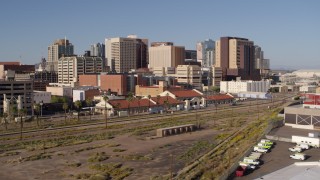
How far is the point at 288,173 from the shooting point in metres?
27.0

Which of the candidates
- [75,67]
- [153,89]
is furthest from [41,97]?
[75,67]

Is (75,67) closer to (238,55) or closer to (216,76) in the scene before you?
(216,76)

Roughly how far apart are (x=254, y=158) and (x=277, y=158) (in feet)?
8.25

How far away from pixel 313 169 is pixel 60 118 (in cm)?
5353

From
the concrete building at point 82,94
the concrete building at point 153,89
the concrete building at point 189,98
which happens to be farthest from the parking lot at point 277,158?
the concrete building at point 153,89

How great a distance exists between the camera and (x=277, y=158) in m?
33.5

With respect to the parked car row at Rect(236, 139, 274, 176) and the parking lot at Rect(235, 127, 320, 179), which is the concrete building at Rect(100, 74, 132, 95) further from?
the parking lot at Rect(235, 127, 320, 179)

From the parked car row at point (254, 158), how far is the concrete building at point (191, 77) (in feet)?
339

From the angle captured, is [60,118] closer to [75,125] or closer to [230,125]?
[75,125]

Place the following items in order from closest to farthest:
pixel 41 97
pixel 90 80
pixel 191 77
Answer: pixel 41 97 < pixel 90 80 < pixel 191 77

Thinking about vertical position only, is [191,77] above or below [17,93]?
above

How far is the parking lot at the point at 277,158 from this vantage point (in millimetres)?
29453

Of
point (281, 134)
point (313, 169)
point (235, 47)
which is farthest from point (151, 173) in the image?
point (235, 47)

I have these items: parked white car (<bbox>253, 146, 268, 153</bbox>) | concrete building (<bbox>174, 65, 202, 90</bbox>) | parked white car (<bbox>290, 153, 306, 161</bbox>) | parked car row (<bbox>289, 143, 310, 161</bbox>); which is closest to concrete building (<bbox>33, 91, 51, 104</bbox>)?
concrete building (<bbox>174, 65, 202, 90</bbox>)
